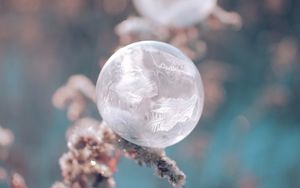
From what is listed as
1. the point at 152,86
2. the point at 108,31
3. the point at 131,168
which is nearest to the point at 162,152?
the point at 152,86

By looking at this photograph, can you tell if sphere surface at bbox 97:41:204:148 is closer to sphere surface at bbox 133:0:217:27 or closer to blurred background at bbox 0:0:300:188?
sphere surface at bbox 133:0:217:27

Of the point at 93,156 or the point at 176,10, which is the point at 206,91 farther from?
the point at 93,156

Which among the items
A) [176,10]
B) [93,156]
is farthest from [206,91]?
[93,156]

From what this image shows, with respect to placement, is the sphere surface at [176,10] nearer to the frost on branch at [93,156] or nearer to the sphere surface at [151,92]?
the frost on branch at [93,156]

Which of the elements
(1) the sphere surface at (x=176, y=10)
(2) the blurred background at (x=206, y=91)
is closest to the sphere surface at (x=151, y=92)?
(1) the sphere surface at (x=176, y=10)

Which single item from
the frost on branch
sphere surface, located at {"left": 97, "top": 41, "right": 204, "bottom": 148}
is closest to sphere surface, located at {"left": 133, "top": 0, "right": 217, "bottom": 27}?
the frost on branch

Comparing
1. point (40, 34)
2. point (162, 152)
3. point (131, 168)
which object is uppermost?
point (40, 34)

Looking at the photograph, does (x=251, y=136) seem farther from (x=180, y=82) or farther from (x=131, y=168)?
(x=180, y=82)
